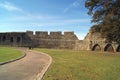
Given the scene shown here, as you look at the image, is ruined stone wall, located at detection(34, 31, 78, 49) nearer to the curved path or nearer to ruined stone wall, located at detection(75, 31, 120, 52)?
ruined stone wall, located at detection(75, 31, 120, 52)

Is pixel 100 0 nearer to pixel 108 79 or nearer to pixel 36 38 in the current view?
pixel 108 79

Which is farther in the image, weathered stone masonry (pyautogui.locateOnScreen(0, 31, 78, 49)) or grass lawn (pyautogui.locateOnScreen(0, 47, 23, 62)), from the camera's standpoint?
weathered stone masonry (pyautogui.locateOnScreen(0, 31, 78, 49))

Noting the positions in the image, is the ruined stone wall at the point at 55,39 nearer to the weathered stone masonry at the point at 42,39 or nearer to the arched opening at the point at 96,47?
the weathered stone masonry at the point at 42,39

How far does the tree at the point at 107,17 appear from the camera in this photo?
2280cm

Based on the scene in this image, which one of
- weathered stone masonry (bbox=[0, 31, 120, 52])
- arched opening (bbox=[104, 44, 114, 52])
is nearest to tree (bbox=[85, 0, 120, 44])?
arched opening (bbox=[104, 44, 114, 52])

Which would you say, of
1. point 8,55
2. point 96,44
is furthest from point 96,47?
point 8,55

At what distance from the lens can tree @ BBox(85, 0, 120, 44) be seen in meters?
22.8

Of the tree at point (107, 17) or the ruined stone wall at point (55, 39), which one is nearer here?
the tree at point (107, 17)

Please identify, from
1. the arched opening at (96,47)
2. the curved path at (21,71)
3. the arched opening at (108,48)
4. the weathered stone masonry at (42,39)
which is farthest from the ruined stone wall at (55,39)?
the curved path at (21,71)

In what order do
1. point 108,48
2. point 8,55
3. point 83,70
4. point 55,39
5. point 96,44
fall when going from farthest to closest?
point 55,39 → point 96,44 → point 108,48 → point 8,55 → point 83,70

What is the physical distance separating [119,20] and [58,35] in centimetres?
2682

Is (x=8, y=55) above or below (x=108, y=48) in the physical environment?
below

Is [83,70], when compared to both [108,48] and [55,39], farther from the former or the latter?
[55,39]

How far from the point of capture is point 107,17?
23.0m
